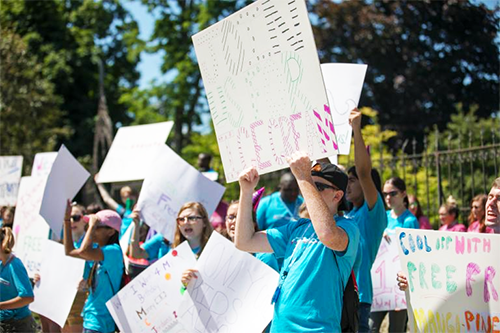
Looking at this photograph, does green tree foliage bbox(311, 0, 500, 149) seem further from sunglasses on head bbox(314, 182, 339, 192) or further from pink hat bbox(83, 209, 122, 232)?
sunglasses on head bbox(314, 182, 339, 192)

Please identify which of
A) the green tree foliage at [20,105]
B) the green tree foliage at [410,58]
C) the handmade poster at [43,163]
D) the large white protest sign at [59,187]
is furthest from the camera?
the green tree foliage at [410,58]

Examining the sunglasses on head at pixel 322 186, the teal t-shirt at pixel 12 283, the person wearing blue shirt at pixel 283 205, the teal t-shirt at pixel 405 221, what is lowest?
the teal t-shirt at pixel 12 283

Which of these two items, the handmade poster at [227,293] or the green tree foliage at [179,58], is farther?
the green tree foliage at [179,58]

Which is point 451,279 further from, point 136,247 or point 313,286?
point 136,247

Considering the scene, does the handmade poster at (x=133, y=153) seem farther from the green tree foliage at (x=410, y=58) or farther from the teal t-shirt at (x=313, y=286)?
the green tree foliage at (x=410, y=58)

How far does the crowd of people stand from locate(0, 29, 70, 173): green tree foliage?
9765 millimetres

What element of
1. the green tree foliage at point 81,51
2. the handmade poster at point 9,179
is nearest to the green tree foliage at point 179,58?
the green tree foliage at point 81,51

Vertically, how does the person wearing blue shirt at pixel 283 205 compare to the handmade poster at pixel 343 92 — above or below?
below

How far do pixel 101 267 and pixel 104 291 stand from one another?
0.69 ft

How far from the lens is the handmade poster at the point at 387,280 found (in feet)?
18.4

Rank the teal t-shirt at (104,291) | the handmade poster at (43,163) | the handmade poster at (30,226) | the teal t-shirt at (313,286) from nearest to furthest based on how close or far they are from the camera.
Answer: the teal t-shirt at (313,286) < the teal t-shirt at (104,291) < the handmade poster at (30,226) < the handmade poster at (43,163)

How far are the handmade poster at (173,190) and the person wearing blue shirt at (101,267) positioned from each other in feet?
2.59

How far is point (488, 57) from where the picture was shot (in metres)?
18.6

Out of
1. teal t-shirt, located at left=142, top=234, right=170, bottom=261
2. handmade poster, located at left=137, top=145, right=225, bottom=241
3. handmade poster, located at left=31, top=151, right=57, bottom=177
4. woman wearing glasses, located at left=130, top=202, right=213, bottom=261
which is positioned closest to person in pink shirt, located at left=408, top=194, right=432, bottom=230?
handmade poster, located at left=137, top=145, right=225, bottom=241
